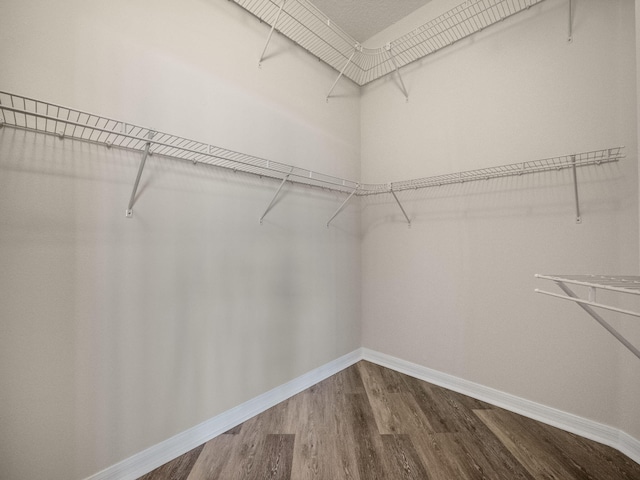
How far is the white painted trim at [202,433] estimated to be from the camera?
1.08 metres

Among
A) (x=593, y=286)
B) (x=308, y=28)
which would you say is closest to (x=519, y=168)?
(x=593, y=286)

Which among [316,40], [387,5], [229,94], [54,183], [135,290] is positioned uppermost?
[387,5]

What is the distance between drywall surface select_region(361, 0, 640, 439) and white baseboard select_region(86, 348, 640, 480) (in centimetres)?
6

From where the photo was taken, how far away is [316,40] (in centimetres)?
184

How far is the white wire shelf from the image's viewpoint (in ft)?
5.05

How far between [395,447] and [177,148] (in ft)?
5.85

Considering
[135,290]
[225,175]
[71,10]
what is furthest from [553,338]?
[71,10]

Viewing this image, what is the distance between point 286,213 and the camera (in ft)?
5.56

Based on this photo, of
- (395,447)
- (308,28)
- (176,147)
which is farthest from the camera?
(308,28)

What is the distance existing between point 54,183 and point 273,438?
4.99 feet

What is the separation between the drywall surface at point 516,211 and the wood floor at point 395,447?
204 mm

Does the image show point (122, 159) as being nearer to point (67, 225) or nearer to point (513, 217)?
point (67, 225)

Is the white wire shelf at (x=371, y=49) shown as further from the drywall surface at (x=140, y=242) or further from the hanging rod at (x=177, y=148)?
the hanging rod at (x=177, y=148)

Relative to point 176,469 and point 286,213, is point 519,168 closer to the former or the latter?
point 286,213
